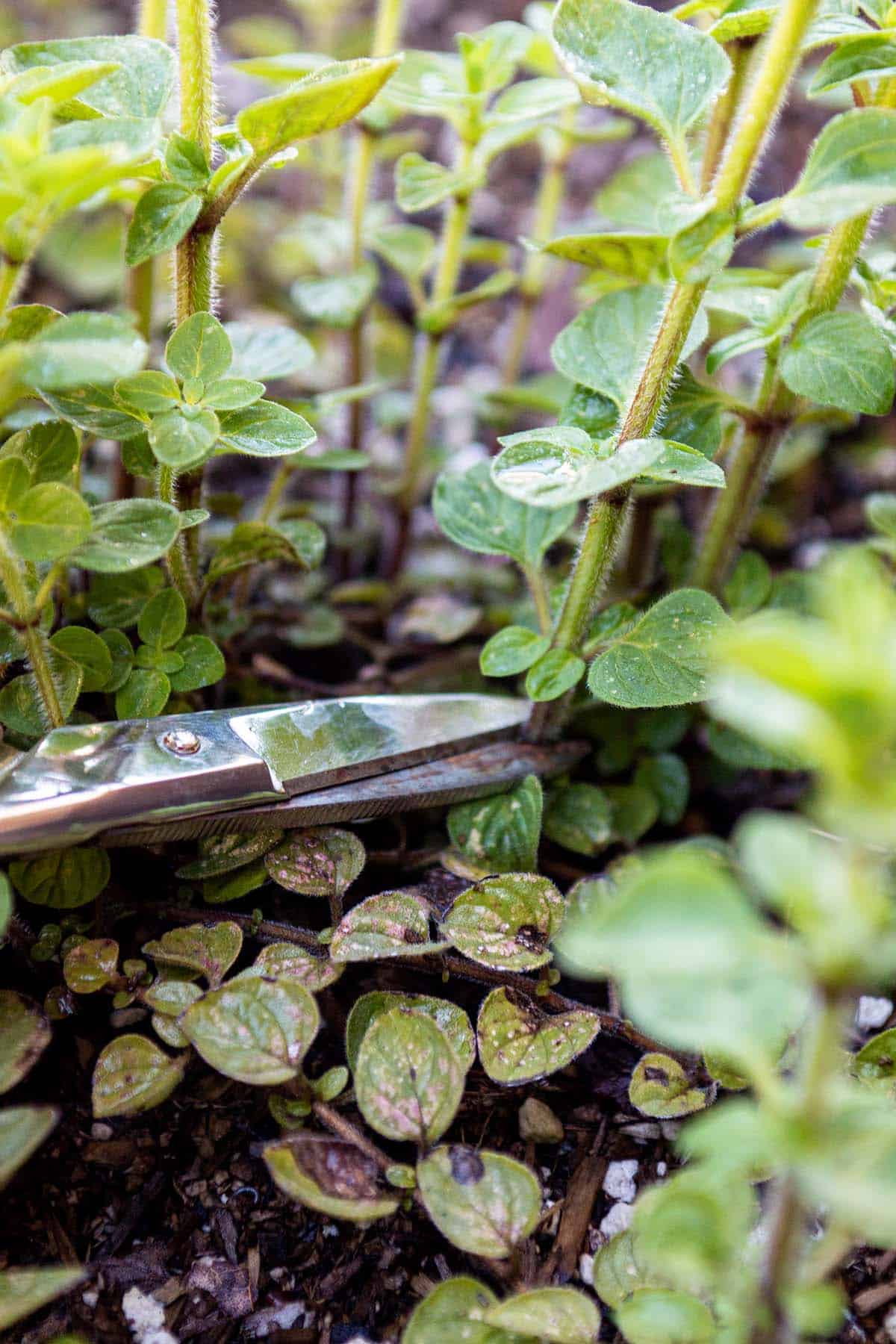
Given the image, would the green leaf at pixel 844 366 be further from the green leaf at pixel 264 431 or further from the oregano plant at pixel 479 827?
the green leaf at pixel 264 431

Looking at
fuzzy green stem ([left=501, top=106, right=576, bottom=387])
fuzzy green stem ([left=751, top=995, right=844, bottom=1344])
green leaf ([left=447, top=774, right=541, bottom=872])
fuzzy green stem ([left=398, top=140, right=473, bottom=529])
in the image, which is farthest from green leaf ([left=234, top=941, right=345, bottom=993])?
fuzzy green stem ([left=501, top=106, right=576, bottom=387])

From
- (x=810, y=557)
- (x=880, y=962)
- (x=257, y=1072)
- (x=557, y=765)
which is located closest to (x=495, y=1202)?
(x=257, y=1072)

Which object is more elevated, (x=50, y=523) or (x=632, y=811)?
(x=50, y=523)

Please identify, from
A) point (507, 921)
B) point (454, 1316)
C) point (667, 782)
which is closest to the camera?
point (454, 1316)

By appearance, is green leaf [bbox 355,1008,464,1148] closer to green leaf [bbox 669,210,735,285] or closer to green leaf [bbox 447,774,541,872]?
green leaf [bbox 447,774,541,872]

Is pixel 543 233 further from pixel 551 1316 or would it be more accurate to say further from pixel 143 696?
pixel 551 1316

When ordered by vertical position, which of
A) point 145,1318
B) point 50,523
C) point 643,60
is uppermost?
point 643,60

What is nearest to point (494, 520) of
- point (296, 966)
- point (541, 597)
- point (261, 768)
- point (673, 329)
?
point (541, 597)
